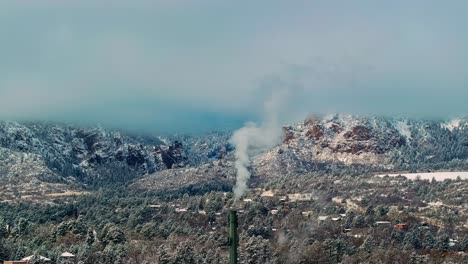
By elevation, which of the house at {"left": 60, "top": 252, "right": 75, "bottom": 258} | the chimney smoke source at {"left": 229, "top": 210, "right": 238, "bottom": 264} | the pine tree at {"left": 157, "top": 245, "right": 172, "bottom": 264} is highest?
the house at {"left": 60, "top": 252, "right": 75, "bottom": 258}

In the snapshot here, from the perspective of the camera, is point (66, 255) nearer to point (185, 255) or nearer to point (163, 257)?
point (163, 257)

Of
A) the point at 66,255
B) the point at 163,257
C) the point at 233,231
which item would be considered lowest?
the point at 233,231

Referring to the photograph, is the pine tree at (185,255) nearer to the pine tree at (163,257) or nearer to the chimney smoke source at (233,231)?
the pine tree at (163,257)

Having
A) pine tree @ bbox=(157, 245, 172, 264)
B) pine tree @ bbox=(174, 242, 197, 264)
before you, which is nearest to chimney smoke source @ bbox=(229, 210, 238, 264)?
pine tree @ bbox=(157, 245, 172, 264)

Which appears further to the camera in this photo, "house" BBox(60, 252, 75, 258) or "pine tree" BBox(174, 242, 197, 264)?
"pine tree" BBox(174, 242, 197, 264)

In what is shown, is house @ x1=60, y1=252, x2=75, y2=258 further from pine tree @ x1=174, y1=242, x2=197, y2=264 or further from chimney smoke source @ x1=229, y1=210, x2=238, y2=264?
chimney smoke source @ x1=229, y1=210, x2=238, y2=264

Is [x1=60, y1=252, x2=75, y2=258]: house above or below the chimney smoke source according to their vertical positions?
above

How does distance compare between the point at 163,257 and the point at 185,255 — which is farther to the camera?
the point at 185,255

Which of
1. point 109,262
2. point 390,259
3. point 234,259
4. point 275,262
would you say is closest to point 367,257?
point 390,259

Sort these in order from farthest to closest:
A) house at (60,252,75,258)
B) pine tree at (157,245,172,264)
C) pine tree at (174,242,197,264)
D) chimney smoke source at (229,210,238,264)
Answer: pine tree at (174,242,197,264) < pine tree at (157,245,172,264) < house at (60,252,75,258) < chimney smoke source at (229,210,238,264)

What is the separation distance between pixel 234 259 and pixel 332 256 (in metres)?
93.6

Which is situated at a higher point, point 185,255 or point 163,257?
point 185,255

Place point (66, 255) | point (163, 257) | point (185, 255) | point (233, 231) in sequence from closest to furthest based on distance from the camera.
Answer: point (233, 231) < point (66, 255) < point (163, 257) < point (185, 255)

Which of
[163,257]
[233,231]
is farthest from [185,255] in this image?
[233,231]
